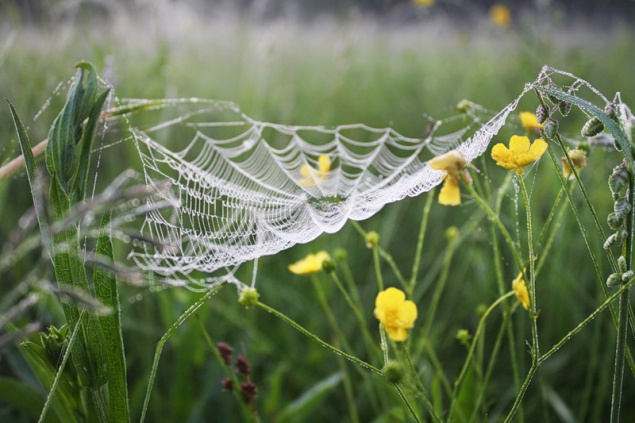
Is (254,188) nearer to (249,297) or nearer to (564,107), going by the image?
(249,297)

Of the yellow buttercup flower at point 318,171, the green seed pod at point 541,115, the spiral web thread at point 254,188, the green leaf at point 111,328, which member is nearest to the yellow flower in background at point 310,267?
A: the spiral web thread at point 254,188

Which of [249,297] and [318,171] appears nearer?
[249,297]

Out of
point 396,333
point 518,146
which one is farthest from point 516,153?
point 396,333

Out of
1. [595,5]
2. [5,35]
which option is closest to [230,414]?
[5,35]

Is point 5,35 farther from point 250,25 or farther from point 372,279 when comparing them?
point 372,279

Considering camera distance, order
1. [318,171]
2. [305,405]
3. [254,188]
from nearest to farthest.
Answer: [318,171] < [305,405] < [254,188]
